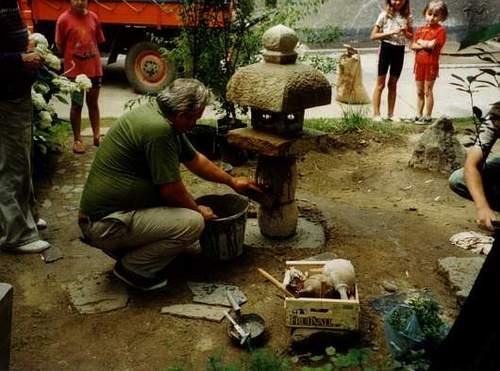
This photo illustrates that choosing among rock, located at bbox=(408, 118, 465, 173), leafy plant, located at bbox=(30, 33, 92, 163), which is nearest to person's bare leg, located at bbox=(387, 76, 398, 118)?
rock, located at bbox=(408, 118, 465, 173)

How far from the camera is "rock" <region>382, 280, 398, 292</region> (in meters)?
3.92

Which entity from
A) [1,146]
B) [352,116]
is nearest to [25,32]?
[1,146]

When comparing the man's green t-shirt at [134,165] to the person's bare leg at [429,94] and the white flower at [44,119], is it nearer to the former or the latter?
the white flower at [44,119]

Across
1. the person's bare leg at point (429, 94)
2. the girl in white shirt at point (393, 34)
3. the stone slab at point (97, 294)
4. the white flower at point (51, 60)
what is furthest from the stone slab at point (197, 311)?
the person's bare leg at point (429, 94)

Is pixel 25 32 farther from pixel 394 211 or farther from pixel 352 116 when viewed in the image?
pixel 352 116

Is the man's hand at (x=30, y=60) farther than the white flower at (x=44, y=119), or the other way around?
the white flower at (x=44, y=119)

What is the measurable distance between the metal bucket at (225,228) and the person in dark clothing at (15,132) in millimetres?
1332

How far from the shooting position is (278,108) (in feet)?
12.7

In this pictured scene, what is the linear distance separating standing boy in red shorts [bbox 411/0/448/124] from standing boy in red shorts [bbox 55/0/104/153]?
4.17 meters

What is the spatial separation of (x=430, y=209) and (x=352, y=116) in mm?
2352

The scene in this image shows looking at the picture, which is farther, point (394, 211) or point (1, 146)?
point (394, 211)

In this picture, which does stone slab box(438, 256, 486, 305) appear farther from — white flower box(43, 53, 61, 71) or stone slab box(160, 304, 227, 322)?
white flower box(43, 53, 61, 71)

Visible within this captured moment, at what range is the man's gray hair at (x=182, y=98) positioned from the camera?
3609mm

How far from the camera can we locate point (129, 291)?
3.96 meters
